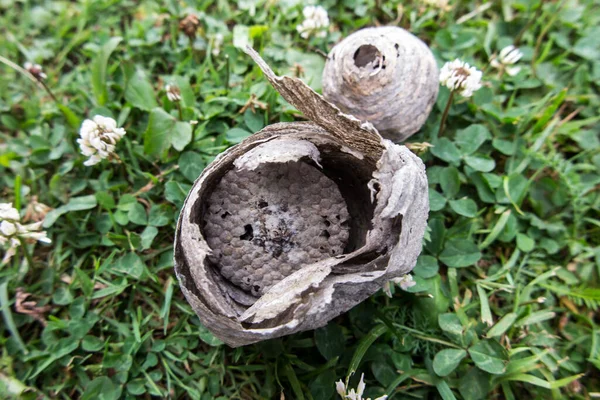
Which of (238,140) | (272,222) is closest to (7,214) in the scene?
(238,140)

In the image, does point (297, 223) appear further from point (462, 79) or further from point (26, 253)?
point (26, 253)

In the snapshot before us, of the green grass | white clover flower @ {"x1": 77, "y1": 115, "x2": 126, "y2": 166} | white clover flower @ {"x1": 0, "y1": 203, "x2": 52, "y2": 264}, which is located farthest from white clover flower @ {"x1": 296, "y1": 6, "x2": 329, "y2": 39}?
white clover flower @ {"x1": 0, "y1": 203, "x2": 52, "y2": 264}

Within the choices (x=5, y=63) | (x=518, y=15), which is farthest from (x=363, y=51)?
(x=5, y=63)

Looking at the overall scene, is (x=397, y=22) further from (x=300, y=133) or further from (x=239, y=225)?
(x=239, y=225)

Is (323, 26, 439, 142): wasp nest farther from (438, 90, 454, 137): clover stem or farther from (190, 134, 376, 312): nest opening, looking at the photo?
(190, 134, 376, 312): nest opening

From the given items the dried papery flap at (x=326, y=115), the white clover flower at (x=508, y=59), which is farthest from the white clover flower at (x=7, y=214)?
the white clover flower at (x=508, y=59)

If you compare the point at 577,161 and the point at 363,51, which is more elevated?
the point at 363,51
